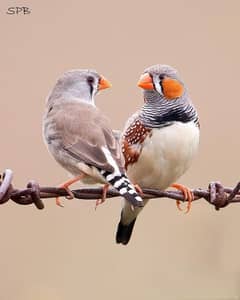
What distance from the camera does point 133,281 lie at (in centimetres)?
493

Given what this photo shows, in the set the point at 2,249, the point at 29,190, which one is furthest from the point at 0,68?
the point at 29,190

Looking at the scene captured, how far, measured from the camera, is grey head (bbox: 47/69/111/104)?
4.14 meters

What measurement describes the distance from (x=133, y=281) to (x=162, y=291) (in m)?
0.46

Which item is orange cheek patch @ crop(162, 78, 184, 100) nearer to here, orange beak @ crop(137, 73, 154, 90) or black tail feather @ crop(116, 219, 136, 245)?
orange beak @ crop(137, 73, 154, 90)

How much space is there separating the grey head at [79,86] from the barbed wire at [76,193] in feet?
2.26

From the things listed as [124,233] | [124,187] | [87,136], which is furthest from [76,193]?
[124,233]

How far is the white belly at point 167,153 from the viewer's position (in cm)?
448

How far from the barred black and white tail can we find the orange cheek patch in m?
1.04

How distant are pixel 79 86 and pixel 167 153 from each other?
1.85ft

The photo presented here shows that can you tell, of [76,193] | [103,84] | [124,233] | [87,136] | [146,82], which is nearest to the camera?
[76,193]

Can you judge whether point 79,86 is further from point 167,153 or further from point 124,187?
point 124,187

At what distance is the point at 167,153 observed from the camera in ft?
14.9

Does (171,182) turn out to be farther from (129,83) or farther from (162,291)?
(129,83)

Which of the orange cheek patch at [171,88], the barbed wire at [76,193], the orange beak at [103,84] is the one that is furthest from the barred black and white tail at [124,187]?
the orange cheek patch at [171,88]
